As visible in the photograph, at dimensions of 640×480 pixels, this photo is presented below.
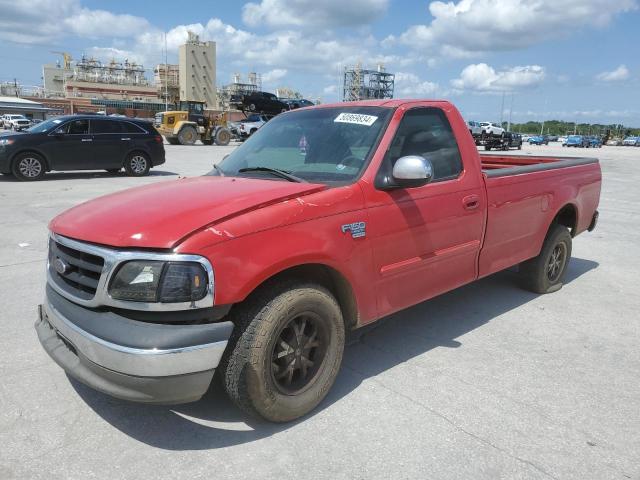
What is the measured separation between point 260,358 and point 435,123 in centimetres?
236

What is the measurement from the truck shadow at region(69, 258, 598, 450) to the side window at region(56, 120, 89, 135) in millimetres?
12082

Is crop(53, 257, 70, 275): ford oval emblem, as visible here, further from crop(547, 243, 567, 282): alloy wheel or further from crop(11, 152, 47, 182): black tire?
crop(11, 152, 47, 182): black tire

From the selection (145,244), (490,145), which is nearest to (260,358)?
(145,244)

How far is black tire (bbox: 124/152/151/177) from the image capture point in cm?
1504

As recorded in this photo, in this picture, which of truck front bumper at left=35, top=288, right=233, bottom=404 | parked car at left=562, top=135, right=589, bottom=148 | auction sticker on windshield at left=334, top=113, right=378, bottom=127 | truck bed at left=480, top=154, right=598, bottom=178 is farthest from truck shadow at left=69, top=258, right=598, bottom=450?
parked car at left=562, top=135, right=589, bottom=148

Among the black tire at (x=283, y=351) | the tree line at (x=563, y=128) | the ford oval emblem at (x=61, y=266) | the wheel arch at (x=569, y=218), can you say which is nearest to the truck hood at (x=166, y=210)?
the ford oval emblem at (x=61, y=266)

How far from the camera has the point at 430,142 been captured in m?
3.93

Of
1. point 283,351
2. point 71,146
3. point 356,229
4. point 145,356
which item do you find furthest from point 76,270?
point 71,146

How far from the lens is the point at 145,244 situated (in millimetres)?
2486

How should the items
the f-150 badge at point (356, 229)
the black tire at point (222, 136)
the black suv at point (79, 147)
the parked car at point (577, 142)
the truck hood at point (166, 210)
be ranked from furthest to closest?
the parked car at point (577, 142) → the black tire at point (222, 136) → the black suv at point (79, 147) → the f-150 badge at point (356, 229) → the truck hood at point (166, 210)

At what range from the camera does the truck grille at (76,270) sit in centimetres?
264

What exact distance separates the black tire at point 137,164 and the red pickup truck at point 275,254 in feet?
38.8

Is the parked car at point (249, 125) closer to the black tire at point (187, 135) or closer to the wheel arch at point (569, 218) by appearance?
the black tire at point (187, 135)

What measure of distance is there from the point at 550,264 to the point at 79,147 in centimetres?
1262
